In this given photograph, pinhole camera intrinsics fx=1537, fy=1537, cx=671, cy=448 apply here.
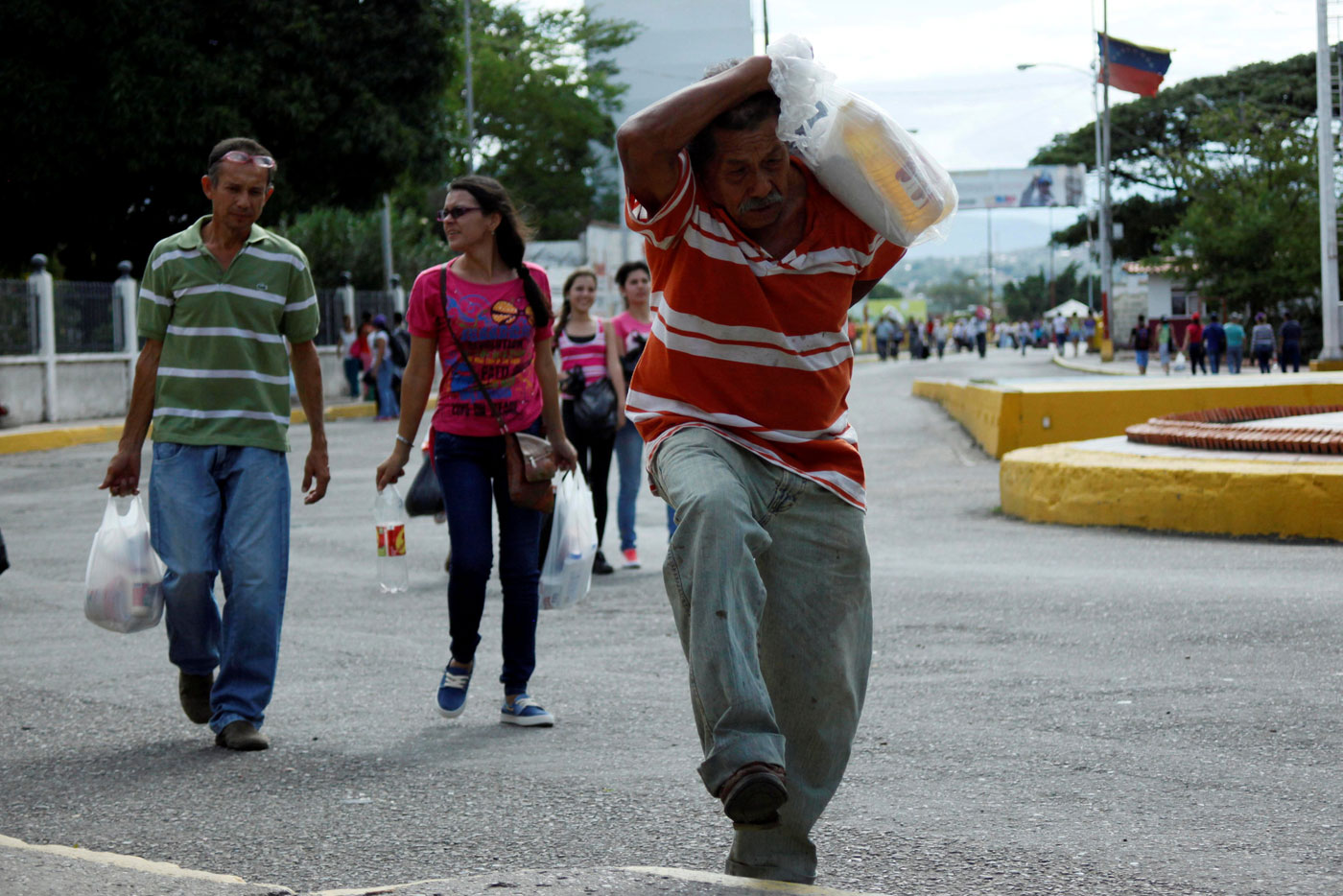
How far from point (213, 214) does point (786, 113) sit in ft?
8.47

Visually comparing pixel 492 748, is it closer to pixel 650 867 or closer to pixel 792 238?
pixel 650 867

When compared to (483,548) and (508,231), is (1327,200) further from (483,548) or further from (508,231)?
(483,548)

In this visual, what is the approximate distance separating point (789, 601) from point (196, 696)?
262cm

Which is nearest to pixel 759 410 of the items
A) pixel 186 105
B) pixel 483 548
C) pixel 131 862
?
pixel 131 862

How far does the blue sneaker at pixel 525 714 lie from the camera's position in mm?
5055

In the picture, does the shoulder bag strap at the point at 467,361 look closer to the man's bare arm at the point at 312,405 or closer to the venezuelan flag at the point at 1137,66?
the man's bare arm at the point at 312,405

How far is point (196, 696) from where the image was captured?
4953 millimetres

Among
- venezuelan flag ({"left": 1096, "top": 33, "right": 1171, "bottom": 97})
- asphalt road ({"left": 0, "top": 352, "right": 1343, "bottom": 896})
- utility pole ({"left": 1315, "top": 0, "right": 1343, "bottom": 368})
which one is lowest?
asphalt road ({"left": 0, "top": 352, "right": 1343, "bottom": 896})

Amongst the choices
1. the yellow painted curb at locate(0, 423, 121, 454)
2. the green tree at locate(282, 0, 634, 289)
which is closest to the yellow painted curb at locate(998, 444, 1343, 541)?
the yellow painted curb at locate(0, 423, 121, 454)

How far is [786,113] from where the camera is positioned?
2982 mm

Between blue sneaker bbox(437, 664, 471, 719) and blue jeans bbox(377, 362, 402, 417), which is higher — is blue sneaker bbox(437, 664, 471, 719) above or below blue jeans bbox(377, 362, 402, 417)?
below

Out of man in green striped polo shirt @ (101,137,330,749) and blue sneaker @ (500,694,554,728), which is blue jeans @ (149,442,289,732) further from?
blue sneaker @ (500,694,554,728)

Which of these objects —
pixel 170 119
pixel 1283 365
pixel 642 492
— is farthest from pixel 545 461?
pixel 1283 365

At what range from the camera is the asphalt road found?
3623 mm
